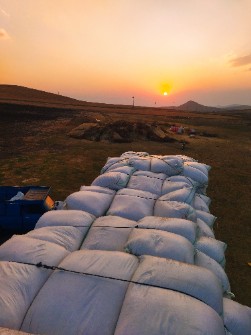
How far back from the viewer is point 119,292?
14.7 feet

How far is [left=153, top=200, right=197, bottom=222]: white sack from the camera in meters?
7.54

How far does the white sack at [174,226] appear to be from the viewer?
6.45 m

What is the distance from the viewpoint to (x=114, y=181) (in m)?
9.45

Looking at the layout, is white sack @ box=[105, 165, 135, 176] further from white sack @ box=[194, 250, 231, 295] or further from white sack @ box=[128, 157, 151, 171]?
white sack @ box=[194, 250, 231, 295]

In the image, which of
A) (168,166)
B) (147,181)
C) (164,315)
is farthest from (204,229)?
(164,315)

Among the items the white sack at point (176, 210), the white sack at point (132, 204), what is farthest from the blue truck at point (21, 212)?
the white sack at point (176, 210)

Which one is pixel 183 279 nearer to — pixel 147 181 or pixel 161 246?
pixel 161 246

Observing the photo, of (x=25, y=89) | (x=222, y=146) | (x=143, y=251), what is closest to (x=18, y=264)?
(x=143, y=251)

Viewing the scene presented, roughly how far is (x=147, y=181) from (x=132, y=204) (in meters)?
1.88

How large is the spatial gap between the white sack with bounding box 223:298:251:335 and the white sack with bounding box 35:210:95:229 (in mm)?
3312

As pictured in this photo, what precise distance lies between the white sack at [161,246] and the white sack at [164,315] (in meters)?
1.17

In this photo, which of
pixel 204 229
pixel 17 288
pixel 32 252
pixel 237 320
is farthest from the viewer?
pixel 204 229

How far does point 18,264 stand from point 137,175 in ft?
19.2

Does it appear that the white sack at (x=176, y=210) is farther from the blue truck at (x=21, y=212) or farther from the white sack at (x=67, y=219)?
the blue truck at (x=21, y=212)
